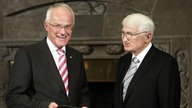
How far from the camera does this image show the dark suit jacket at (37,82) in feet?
10.9

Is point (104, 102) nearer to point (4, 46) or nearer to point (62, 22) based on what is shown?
point (4, 46)

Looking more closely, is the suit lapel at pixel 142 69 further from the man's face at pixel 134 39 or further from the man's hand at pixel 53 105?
the man's hand at pixel 53 105

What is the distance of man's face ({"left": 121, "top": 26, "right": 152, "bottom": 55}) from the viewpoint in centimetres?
357

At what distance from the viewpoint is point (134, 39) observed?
140 inches

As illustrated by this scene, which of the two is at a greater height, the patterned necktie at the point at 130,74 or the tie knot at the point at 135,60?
the tie knot at the point at 135,60

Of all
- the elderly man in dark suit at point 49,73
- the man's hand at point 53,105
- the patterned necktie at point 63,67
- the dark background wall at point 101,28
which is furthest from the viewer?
the dark background wall at point 101,28

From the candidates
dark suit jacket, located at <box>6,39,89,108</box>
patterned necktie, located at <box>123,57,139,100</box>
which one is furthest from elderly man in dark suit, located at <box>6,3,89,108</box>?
patterned necktie, located at <box>123,57,139,100</box>

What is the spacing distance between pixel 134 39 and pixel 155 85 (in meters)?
0.34

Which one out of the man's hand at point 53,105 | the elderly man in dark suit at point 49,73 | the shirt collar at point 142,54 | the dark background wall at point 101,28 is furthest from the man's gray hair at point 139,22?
the dark background wall at point 101,28

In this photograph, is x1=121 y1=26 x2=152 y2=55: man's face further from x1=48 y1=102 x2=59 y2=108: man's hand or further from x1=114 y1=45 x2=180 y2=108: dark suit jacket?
x1=48 y1=102 x2=59 y2=108: man's hand

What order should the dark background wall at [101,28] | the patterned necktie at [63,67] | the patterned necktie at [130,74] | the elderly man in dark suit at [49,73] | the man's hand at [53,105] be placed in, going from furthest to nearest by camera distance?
the dark background wall at [101,28]
the patterned necktie at [130,74]
the patterned necktie at [63,67]
the elderly man in dark suit at [49,73]
the man's hand at [53,105]

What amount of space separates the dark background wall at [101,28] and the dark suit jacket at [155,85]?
153 cm

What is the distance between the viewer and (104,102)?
5484 millimetres

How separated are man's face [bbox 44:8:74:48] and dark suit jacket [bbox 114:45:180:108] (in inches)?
22.0
